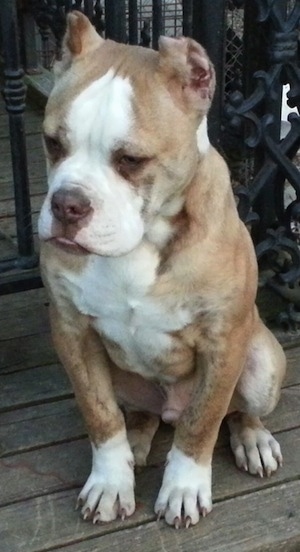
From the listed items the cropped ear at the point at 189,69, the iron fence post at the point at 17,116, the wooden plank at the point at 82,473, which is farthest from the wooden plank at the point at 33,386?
the cropped ear at the point at 189,69

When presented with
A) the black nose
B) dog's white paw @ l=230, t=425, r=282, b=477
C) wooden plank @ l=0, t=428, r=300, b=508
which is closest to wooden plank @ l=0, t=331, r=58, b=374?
wooden plank @ l=0, t=428, r=300, b=508

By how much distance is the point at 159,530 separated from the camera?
205cm

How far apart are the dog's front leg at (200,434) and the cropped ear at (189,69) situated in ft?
1.70

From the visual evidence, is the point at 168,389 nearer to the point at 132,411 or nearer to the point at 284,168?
the point at 132,411

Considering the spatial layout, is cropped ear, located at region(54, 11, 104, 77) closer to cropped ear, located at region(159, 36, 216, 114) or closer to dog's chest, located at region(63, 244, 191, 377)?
cropped ear, located at region(159, 36, 216, 114)

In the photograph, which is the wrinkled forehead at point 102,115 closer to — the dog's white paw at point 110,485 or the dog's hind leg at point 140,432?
the dog's white paw at point 110,485

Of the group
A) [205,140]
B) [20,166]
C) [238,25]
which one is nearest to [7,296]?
[20,166]

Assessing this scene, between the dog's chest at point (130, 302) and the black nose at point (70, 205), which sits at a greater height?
the black nose at point (70, 205)

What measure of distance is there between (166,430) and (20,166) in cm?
79

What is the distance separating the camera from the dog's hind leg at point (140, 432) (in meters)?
2.22

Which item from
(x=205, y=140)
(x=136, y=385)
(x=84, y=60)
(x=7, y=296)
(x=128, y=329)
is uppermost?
(x=84, y=60)

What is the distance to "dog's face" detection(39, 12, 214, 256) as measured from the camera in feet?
5.40

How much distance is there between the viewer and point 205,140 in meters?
1.88

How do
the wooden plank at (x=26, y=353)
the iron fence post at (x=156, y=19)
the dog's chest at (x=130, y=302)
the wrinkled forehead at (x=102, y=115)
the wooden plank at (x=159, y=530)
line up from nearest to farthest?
the wrinkled forehead at (x=102, y=115) < the dog's chest at (x=130, y=302) < the wooden plank at (x=159, y=530) < the wooden plank at (x=26, y=353) < the iron fence post at (x=156, y=19)
